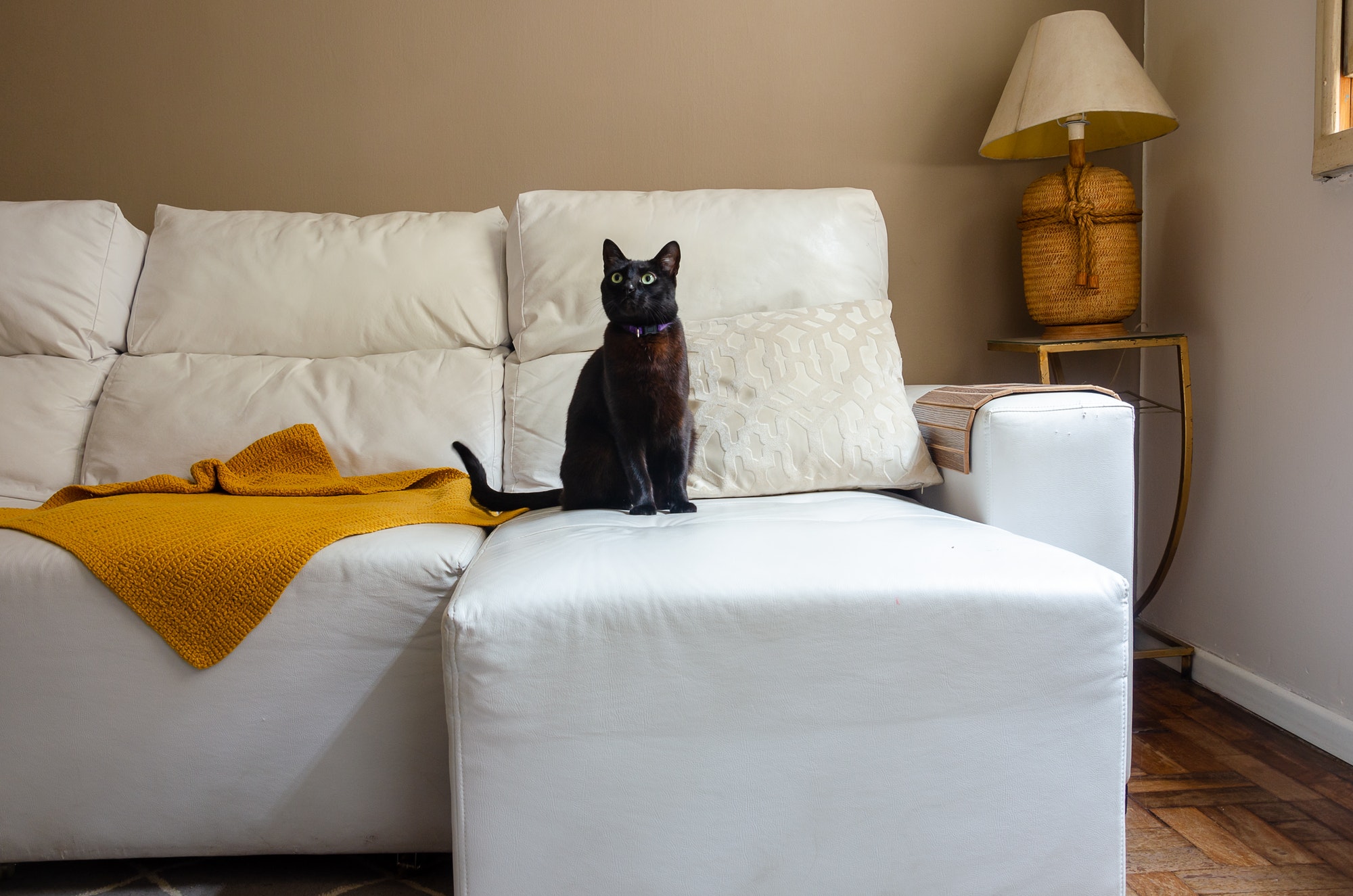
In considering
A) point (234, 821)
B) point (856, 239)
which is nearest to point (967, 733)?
point (234, 821)

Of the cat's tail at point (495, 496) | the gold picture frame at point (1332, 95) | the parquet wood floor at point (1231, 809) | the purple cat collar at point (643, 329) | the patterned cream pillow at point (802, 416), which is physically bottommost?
the parquet wood floor at point (1231, 809)

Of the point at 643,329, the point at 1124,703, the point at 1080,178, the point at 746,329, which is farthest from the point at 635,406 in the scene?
the point at 1080,178

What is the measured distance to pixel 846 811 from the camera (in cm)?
95

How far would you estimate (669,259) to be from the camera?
1.34 m

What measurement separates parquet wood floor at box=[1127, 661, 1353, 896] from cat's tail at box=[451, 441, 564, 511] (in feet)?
3.23

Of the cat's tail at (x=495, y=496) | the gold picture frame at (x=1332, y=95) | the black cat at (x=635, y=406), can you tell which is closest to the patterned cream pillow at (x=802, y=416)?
the black cat at (x=635, y=406)

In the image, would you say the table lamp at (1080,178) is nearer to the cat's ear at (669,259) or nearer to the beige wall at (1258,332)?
the beige wall at (1258,332)

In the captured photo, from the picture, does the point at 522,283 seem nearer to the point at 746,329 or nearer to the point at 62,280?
the point at 746,329

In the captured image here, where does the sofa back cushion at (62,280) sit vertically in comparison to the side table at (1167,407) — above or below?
above

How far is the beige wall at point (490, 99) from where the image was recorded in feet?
7.02

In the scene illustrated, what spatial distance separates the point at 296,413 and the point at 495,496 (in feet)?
1.71

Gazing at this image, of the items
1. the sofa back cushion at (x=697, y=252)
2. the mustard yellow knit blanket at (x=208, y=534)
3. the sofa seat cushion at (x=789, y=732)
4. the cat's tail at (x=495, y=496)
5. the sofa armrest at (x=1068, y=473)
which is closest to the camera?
the sofa seat cushion at (x=789, y=732)

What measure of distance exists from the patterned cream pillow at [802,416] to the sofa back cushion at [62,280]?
1259 millimetres

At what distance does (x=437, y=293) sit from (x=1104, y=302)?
1.41 meters
